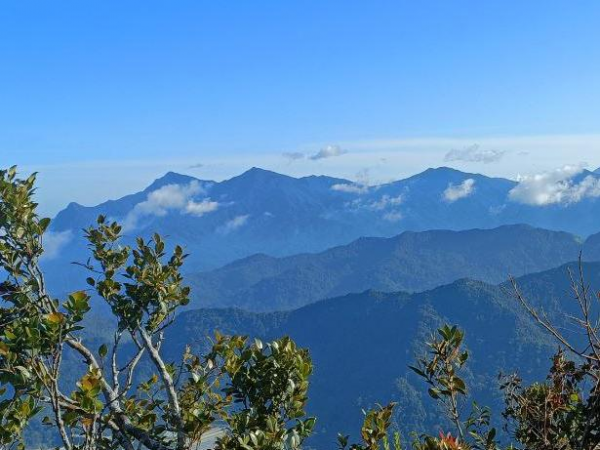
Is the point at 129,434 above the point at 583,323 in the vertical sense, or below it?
below

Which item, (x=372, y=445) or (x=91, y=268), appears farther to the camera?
(x=91, y=268)

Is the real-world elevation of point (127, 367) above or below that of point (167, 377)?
below

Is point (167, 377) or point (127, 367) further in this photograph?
point (127, 367)

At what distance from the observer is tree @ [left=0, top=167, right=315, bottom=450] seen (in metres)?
5.77

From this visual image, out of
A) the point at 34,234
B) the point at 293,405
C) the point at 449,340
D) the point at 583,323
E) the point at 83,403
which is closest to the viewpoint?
the point at 83,403

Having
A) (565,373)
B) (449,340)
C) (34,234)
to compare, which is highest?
(34,234)

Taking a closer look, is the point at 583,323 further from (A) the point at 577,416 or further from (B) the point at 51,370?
(B) the point at 51,370


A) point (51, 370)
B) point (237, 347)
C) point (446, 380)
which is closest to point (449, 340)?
point (446, 380)

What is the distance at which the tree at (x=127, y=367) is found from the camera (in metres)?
5.77

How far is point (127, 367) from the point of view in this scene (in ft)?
27.0

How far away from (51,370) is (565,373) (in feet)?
18.5

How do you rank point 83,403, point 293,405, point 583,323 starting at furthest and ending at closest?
1. point 293,405
2. point 583,323
3. point 83,403

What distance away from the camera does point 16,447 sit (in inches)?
294

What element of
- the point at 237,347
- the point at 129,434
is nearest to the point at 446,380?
the point at 237,347
